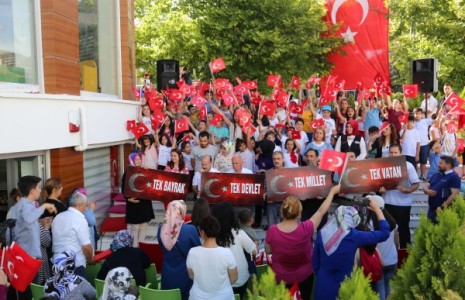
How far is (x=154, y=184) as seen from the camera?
374 inches

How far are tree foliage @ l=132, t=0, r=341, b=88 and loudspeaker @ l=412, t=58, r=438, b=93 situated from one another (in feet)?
22.2

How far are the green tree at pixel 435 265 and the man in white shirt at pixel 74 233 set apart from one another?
136 inches

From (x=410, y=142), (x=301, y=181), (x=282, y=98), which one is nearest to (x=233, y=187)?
(x=301, y=181)

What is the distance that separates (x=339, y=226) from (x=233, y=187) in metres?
4.41

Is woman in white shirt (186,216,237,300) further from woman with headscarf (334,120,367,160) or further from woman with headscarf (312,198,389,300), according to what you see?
woman with headscarf (334,120,367,160)

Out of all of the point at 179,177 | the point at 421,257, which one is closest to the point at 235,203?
the point at 179,177

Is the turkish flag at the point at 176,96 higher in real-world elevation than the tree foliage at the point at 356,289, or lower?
higher

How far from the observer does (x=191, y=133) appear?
12.4 m

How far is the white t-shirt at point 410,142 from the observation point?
12.1 metres

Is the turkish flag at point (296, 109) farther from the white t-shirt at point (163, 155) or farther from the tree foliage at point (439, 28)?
the tree foliage at point (439, 28)

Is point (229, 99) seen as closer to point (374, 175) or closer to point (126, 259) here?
point (374, 175)

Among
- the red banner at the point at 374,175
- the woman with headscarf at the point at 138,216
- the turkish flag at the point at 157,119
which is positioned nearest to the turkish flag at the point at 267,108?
the turkish flag at the point at 157,119

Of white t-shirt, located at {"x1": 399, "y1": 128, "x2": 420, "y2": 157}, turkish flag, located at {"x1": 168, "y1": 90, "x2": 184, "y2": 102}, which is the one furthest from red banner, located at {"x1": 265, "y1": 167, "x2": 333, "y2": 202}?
turkish flag, located at {"x1": 168, "y1": 90, "x2": 184, "y2": 102}

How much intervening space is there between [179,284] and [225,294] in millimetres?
751
